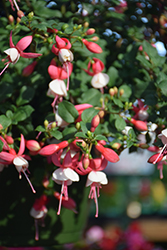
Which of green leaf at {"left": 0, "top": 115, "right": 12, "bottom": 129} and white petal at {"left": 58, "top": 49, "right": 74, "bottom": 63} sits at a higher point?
white petal at {"left": 58, "top": 49, "right": 74, "bottom": 63}

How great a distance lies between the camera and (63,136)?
542mm

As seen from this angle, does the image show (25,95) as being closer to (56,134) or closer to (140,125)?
(56,134)

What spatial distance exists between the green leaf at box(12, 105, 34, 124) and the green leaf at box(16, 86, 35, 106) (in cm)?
2

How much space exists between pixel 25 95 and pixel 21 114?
50 mm

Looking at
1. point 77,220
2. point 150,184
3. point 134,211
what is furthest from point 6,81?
point 150,184

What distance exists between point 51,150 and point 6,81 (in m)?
0.23

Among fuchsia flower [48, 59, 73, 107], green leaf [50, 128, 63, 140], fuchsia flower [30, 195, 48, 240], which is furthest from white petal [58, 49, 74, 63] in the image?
fuchsia flower [30, 195, 48, 240]

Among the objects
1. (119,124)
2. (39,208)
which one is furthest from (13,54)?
(39,208)

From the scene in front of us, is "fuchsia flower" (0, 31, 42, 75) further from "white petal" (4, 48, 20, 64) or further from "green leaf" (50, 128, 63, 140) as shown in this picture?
"green leaf" (50, 128, 63, 140)

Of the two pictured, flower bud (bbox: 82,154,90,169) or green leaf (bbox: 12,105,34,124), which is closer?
flower bud (bbox: 82,154,90,169)

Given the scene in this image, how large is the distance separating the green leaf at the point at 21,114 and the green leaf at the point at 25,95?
0.02 meters

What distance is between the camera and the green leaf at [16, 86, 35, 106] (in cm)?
62

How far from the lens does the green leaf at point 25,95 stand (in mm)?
619

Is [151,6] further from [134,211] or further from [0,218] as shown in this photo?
[134,211]
